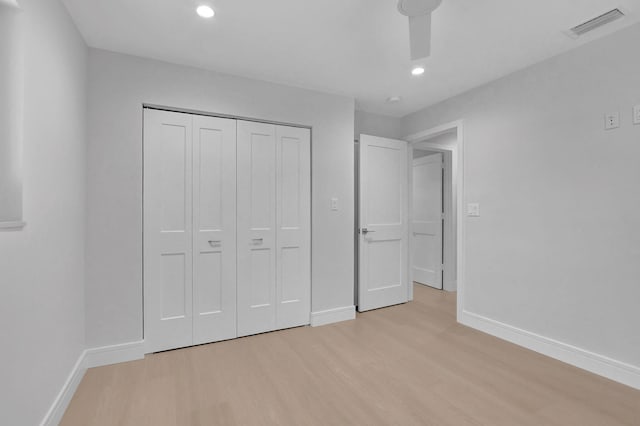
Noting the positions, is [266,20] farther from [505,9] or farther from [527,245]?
[527,245]

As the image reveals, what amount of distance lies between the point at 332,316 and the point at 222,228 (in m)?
1.50

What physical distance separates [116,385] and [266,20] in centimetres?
269

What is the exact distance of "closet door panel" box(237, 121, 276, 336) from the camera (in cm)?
270

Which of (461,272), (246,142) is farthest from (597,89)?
(246,142)

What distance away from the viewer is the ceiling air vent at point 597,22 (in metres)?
1.84

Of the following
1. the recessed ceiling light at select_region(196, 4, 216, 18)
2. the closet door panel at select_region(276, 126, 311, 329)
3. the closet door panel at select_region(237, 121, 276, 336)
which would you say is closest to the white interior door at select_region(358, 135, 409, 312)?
the closet door panel at select_region(276, 126, 311, 329)

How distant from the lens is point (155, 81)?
7.80 ft

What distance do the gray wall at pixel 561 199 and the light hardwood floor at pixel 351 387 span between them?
413mm

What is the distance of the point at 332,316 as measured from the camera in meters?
3.08

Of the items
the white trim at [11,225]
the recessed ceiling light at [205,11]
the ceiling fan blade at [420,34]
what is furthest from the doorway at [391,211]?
the white trim at [11,225]

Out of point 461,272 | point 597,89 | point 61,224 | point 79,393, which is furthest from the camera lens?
point 461,272

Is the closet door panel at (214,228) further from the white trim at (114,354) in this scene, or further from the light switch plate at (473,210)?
the light switch plate at (473,210)

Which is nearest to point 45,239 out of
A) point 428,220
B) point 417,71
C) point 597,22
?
point 417,71

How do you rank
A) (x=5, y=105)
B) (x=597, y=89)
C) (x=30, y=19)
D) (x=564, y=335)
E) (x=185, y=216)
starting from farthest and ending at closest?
(x=185, y=216), (x=564, y=335), (x=597, y=89), (x=30, y=19), (x=5, y=105)
